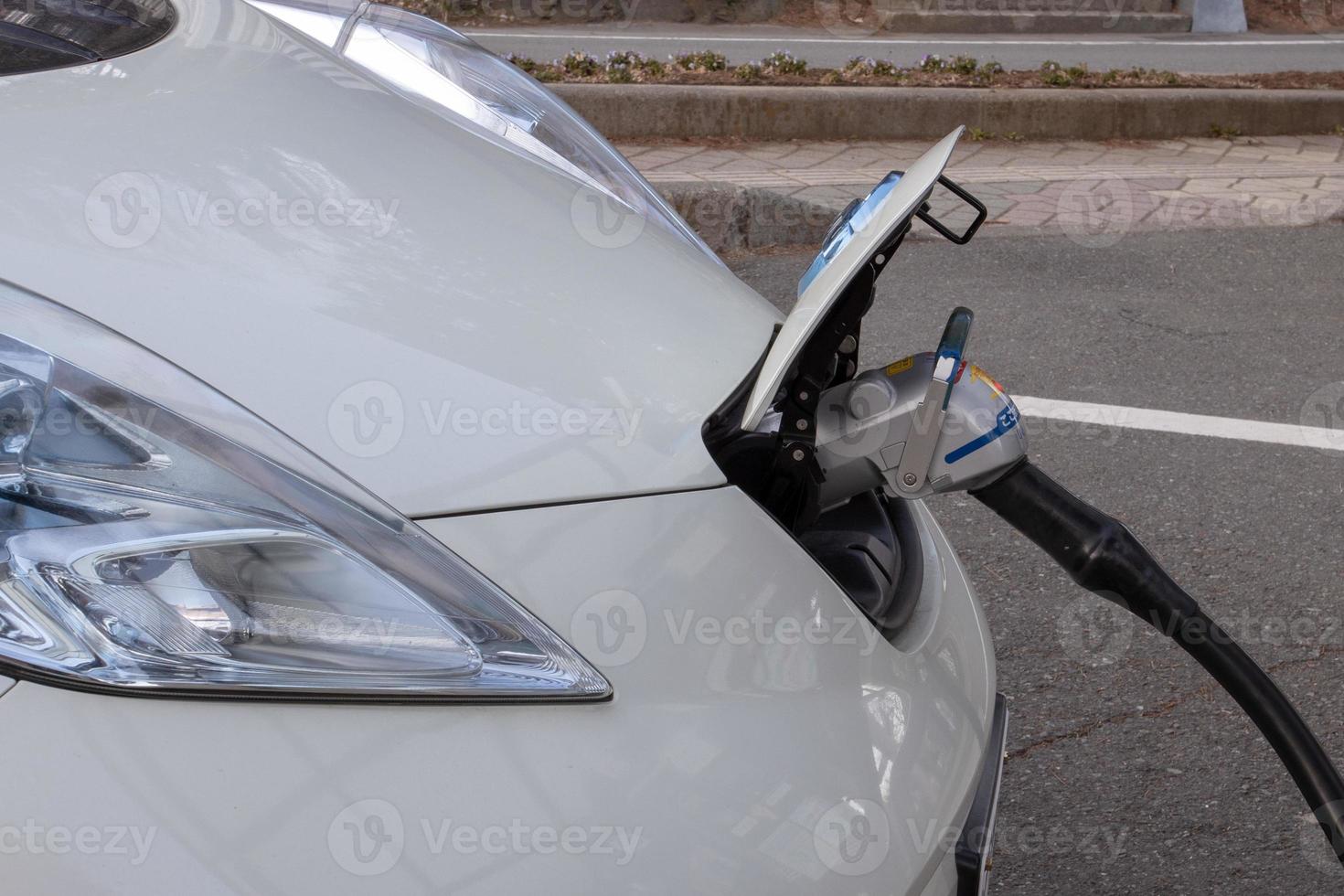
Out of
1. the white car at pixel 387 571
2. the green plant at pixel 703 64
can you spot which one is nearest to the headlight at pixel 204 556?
the white car at pixel 387 571

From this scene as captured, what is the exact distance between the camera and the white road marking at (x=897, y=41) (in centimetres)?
1152

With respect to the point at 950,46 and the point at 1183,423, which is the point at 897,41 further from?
the point at 1183,423

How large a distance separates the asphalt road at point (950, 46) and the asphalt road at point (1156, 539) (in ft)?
18.0

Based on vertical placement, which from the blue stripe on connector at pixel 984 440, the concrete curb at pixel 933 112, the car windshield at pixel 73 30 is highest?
the car windshield at pixel 73 30

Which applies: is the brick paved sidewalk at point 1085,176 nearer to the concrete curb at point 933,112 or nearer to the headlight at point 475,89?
the concrete curb at point 933,112

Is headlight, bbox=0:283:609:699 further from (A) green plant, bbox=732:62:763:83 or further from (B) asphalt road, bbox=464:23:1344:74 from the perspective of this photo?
(B) asphalt road, bbox=464:23:1344:74

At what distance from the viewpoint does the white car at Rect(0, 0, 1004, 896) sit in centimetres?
94

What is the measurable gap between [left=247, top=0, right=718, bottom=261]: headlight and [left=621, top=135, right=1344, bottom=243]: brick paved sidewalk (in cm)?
376

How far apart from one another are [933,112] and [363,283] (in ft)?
21.6

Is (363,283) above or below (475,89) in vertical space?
below

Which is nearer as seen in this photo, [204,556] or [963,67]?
[204,556]

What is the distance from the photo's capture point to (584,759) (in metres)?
1.00

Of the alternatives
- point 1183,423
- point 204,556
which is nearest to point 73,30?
point 204,556

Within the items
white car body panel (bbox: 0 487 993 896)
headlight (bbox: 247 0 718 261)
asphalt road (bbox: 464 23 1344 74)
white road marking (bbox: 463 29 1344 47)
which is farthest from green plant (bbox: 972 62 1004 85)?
white car body panel (bbox: 0 487 993 896)
